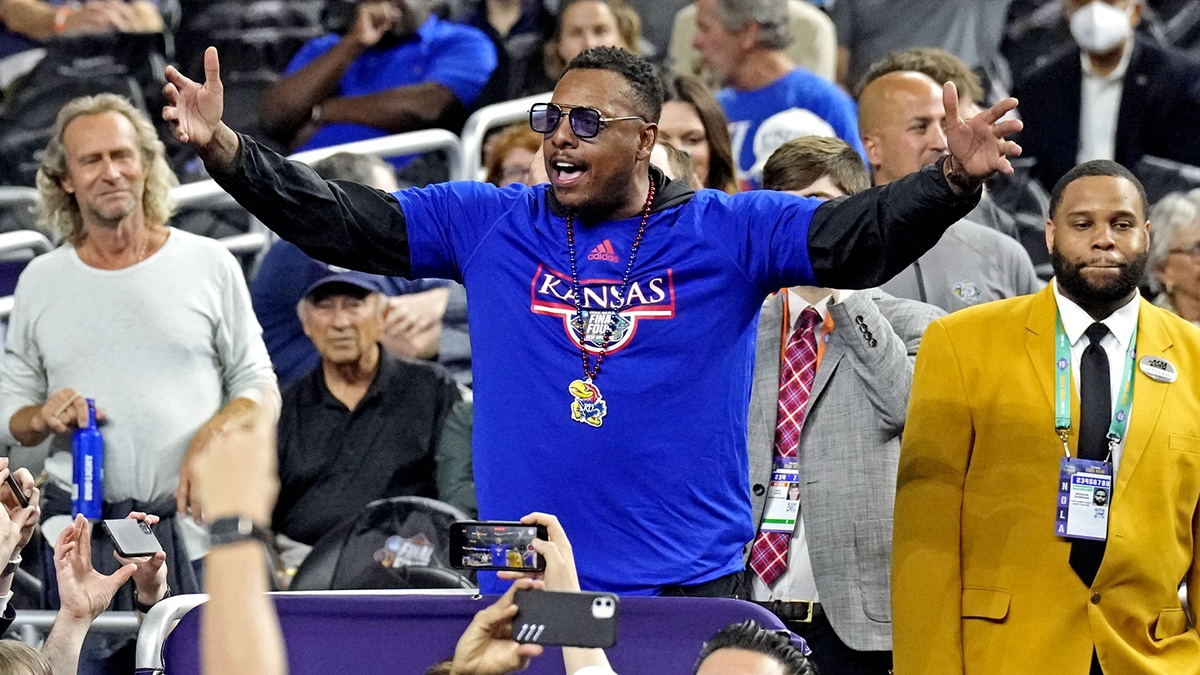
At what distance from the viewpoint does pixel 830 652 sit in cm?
450

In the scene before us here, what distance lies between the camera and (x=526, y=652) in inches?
117

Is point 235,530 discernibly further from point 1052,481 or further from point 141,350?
point 141,350

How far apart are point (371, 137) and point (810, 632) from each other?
12.1ft

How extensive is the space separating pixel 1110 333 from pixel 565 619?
189 centimetres

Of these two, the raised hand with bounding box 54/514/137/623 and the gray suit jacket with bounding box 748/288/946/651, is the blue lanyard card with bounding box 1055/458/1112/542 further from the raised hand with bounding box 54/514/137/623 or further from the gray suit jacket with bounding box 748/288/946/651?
the raised hand with bounding box 54/514/137/623

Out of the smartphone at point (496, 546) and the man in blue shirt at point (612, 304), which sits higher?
the man in blue shirt at point (612, 304)

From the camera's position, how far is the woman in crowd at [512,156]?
645 centimetres

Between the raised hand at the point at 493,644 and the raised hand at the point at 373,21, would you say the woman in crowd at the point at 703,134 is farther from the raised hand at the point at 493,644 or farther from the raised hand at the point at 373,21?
the raised hand at the point at 493,644

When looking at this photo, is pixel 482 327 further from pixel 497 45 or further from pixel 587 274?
pixel 497 45

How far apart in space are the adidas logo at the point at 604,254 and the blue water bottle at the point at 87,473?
2251 mm

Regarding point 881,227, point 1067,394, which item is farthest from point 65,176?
point 1067,394

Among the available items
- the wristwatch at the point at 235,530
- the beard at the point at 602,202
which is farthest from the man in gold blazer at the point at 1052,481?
the wristwatch at the point at 235,530

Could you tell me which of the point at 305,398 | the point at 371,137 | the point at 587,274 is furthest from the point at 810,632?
the point at 371,137

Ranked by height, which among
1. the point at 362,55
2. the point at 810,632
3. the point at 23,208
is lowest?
the point at 810,632
